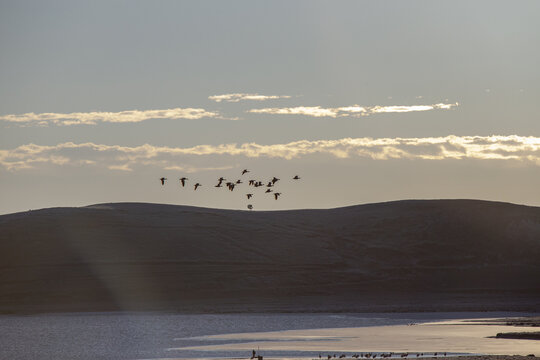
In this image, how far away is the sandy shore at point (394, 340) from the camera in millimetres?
59750

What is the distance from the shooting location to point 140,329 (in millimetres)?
83938

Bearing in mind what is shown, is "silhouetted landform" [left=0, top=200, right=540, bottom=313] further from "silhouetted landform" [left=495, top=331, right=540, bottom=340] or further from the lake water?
"silhouetted landform" [left=495, top=331, right=540, bottom=340]

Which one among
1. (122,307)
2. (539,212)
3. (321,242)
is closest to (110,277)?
(122,307)

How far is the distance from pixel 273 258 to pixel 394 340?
80.5 m

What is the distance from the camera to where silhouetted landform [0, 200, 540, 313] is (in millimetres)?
120812

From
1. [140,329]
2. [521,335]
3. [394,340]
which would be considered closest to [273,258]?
[140,329]

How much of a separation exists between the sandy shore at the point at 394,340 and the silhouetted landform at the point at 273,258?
2873cm

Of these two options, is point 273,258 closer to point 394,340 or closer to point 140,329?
point 140,329

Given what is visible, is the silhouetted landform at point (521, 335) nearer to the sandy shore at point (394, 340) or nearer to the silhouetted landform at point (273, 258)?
the sandy shore at point (394, 340)

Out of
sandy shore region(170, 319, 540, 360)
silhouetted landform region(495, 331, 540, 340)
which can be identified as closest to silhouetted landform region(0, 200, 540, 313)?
sandy shore region(170, 319, 540, 360)

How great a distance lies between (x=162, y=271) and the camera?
135750 millimetres

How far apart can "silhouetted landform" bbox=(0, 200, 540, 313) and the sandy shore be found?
28731 mm

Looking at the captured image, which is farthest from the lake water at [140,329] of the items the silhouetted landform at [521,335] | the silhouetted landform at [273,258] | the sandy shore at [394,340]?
the silhouetted landform at [521,335]

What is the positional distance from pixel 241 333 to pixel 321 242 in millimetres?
81282
